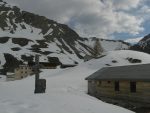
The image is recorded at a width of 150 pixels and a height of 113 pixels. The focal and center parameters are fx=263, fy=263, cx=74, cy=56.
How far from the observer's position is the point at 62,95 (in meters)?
20.5

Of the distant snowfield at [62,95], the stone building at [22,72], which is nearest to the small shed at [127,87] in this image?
the distant snowfield at [62,95]

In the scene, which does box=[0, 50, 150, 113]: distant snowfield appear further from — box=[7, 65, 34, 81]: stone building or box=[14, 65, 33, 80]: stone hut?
box=[14, 65, 33, 80]: stone hut

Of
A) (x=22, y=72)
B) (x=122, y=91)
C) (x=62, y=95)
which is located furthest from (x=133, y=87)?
(x=22, y=72)

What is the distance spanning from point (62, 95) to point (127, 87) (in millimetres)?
12069

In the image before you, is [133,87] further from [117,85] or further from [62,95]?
[62,95]

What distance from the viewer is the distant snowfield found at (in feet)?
44.4

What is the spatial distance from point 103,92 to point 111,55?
38.9 metres

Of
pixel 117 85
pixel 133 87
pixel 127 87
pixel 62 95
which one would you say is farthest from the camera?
pixel 117 85

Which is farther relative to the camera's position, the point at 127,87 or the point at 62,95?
the point at 127,87

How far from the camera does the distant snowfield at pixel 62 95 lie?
1353cm

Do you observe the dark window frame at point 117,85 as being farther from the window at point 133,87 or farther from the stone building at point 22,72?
the stone building at point 22,72

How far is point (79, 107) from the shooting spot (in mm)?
14328

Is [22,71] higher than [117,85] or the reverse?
the reverse

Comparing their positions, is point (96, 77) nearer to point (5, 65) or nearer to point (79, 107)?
point (79, 107)
